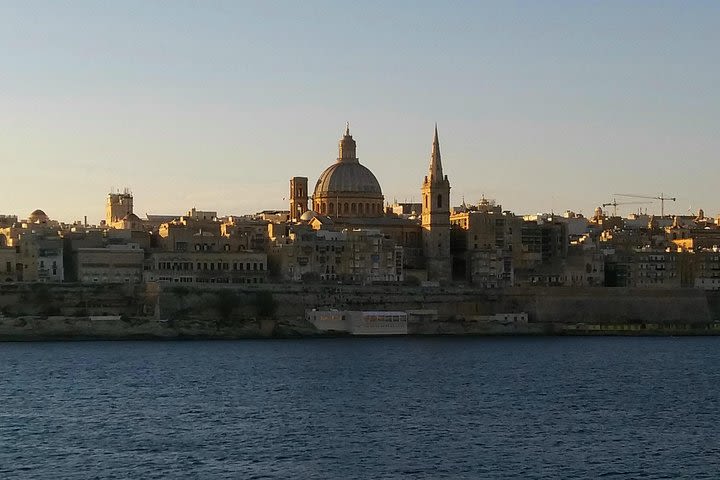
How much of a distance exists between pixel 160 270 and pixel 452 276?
17.8 meters

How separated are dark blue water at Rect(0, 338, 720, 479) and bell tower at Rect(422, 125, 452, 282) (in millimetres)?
20574

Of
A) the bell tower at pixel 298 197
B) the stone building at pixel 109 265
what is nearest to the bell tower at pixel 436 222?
the bell tower at pixel 298 197

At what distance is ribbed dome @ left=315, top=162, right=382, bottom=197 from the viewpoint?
294 ft

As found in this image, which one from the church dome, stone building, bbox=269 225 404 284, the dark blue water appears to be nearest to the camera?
the dark blue water

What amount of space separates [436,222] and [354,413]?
43.7 meters

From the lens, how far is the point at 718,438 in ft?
121

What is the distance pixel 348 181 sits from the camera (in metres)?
89.8

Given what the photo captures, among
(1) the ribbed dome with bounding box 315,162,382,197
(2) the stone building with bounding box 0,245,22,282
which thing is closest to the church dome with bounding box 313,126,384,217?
(1) the ribbed dome with bounding box 315,162,382,197

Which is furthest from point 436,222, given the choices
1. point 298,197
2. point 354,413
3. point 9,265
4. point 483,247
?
point 354,413

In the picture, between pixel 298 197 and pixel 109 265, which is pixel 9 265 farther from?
pixel 298 197

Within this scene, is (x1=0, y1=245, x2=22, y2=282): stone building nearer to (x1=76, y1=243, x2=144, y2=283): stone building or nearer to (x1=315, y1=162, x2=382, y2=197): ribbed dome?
(x1=76, y1=243, x2=144, y2=283): stone building

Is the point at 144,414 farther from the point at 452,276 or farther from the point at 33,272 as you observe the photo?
the point at 452,276

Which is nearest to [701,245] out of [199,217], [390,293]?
[390,293]

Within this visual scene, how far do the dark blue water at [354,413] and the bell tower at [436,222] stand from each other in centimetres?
2057
